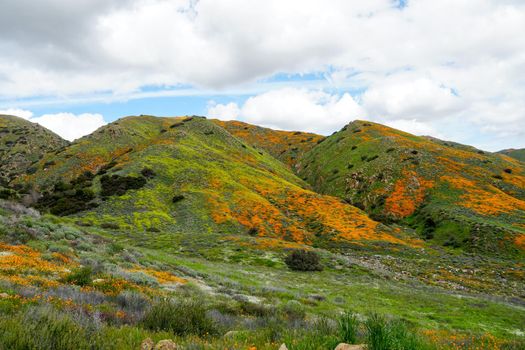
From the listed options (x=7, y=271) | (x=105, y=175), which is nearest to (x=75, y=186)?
(x=105, y=175)

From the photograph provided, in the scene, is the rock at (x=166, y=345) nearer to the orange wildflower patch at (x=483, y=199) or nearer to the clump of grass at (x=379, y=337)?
the clump of grass at (x=379, y=337)

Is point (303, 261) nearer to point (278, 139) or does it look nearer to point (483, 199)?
point (483, 199)

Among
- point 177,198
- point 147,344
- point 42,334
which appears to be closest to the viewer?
point 42,334

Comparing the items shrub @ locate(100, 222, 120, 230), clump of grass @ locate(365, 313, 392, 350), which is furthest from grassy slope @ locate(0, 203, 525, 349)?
shrub @ locate(100, 222, 120, 230)

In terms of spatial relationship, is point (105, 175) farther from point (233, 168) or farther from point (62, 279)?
point (62, 279)

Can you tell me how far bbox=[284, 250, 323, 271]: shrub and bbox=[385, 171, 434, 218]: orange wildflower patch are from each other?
39965 mm

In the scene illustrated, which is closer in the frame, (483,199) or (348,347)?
(348,347)

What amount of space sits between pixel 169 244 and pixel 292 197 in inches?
1266

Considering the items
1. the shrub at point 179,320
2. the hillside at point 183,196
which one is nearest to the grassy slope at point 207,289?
the shrub at point 179,320

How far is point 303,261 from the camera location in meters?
27.8

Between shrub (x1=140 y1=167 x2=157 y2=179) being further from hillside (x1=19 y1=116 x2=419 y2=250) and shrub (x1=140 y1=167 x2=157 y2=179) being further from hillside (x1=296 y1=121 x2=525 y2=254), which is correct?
hillside (x1=296 y1=121 x2=525 y2=254)

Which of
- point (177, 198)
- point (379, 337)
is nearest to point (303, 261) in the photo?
point (379, 337)

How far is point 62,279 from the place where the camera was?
396 inches

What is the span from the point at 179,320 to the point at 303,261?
21.9 metres
